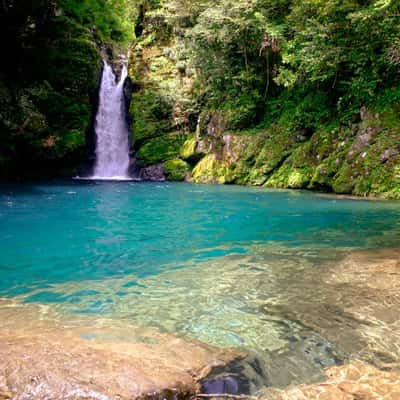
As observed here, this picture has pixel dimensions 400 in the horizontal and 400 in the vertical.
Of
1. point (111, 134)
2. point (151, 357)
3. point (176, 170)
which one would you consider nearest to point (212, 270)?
point (151, 357)

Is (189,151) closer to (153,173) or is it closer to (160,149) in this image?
(160,149)

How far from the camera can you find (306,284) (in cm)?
505

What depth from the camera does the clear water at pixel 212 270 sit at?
369 cm

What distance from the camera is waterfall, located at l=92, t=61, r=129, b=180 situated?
83.3 ft

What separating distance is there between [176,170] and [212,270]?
18.9 meters

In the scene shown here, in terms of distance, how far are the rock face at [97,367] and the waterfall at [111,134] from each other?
22.0 m

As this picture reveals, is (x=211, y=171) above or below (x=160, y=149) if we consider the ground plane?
below

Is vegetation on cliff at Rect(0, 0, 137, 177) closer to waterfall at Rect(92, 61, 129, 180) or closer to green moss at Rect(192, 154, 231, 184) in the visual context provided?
waterfall at Rect(92, 61, 129, 180)

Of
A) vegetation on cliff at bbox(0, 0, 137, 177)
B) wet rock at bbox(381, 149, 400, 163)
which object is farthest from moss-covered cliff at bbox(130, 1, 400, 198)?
vegetation on cliff at bbox(0, 0, 137, 177)

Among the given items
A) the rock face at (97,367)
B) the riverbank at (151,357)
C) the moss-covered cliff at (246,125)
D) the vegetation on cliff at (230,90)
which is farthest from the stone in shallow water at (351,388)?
the vegetation on cliff at (230,90)

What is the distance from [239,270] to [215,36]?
1808 cm

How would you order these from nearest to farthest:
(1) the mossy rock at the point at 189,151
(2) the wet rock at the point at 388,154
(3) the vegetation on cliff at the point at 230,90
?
(2) the wet rock at the point at 388,154, (3) the vegetation on cliff at the point at 230,90, (1) the mossy rock at the point at 189,151

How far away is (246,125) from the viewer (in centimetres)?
2252

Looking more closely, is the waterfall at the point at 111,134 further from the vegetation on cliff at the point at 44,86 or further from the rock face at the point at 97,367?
the rock face at the point at 97,367
